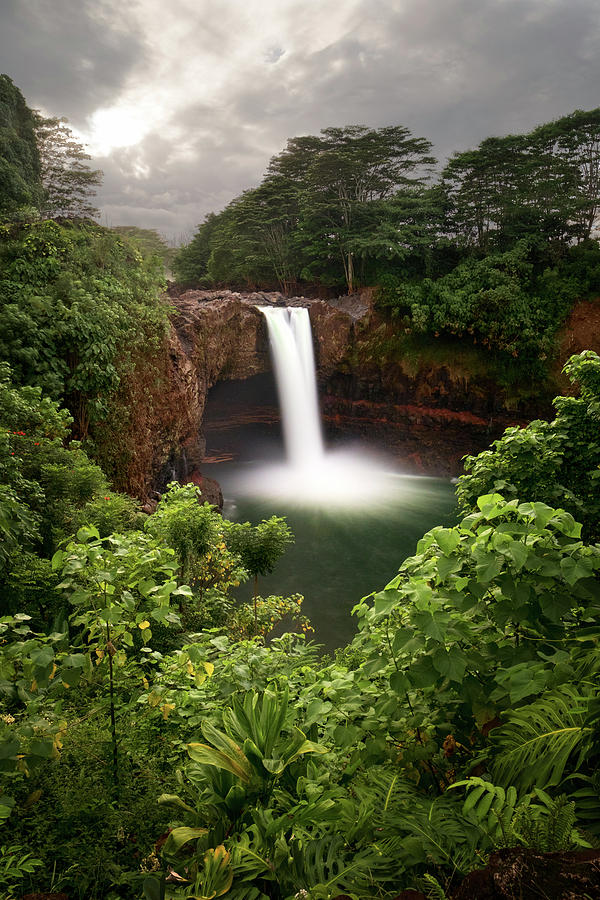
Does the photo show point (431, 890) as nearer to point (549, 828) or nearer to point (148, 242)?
point (549, 828)

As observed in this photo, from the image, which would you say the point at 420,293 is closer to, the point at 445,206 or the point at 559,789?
the point at 445,206

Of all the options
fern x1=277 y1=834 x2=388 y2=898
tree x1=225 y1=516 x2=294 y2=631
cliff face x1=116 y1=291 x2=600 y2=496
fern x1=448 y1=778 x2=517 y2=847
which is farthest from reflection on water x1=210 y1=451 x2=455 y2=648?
fern x1=448 y1=778 x2=517 y2=847

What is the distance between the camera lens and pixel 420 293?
17344mm

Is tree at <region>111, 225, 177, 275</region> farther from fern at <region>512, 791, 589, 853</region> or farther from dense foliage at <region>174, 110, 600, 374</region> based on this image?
fern at <region>512, 791, 589, 853</region>

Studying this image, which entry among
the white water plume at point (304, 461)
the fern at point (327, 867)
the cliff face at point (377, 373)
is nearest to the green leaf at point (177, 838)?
the fern at point (327, 867)

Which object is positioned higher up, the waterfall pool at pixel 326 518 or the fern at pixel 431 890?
the fern at pixel 431 890

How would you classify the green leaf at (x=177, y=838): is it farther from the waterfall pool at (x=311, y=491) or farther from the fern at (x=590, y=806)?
the waterfall pool at (x=311, y=491)

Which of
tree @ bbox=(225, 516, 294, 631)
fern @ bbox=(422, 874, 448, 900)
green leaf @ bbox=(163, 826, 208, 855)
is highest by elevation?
fern @ bbox=(422, 874, 448, 900)

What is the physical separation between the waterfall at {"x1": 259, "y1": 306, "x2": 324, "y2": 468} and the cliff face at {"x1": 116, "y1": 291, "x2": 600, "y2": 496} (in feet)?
1.62

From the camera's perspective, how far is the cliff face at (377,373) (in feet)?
46.6

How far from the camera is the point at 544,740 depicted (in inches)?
53.4

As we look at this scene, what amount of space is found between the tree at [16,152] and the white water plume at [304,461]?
7.97 meters

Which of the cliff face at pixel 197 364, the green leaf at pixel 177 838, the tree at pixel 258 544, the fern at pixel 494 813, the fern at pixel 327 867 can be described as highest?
the cliff face at pixel 197 364

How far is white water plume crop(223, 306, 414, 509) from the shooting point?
15.9 meters
